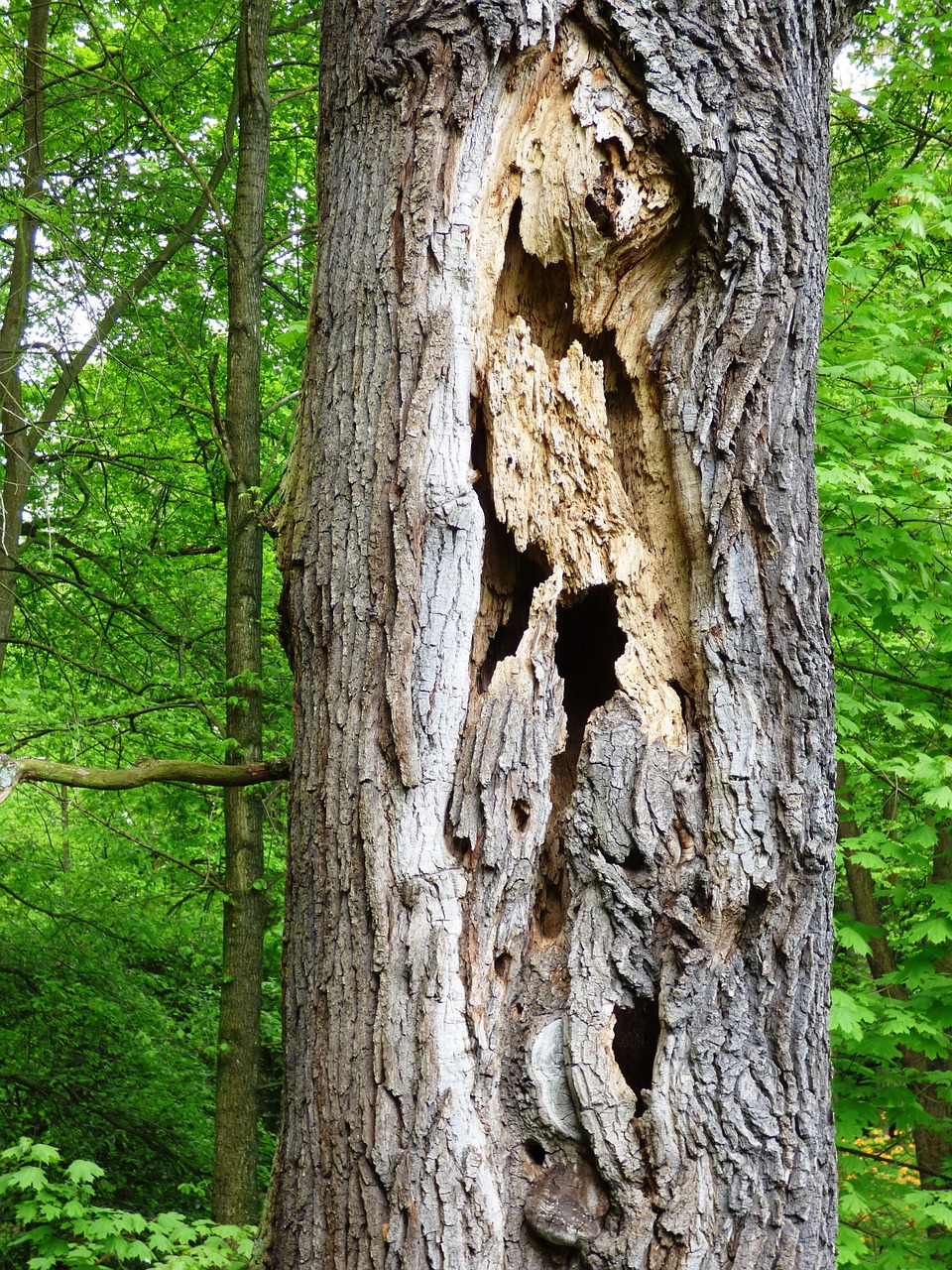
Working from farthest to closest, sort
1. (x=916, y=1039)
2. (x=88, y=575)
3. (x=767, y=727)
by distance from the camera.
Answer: (x=88, y=575)
(x=916, y=1039)
(x=767, y=727)

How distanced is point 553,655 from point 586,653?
9.2 inches

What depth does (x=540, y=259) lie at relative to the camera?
2027 mm

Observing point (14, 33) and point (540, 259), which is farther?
point (14, 33)

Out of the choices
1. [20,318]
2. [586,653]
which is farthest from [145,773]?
[20,318]

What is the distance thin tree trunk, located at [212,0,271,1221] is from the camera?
225 inches

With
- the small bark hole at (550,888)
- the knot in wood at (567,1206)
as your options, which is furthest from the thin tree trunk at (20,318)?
the knot in wood at (567,1206)

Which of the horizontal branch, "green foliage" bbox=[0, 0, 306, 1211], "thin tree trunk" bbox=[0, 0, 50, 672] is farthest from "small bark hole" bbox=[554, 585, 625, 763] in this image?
"thin tree trunk" bbox=[0, 0, 50, 672]

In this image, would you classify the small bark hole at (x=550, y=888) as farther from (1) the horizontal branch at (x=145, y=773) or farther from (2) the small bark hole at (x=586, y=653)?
(1) the horizontal branch at (x=145, y=773)

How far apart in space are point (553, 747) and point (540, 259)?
98 cm

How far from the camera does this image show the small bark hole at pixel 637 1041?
5.87ft

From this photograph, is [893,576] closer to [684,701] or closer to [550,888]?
[684,701]

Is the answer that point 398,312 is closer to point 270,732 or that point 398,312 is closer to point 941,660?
point 941,660

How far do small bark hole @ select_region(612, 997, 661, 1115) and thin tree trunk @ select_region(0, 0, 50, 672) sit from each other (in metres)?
5.24

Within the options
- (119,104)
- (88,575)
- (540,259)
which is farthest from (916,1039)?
(119,104)
